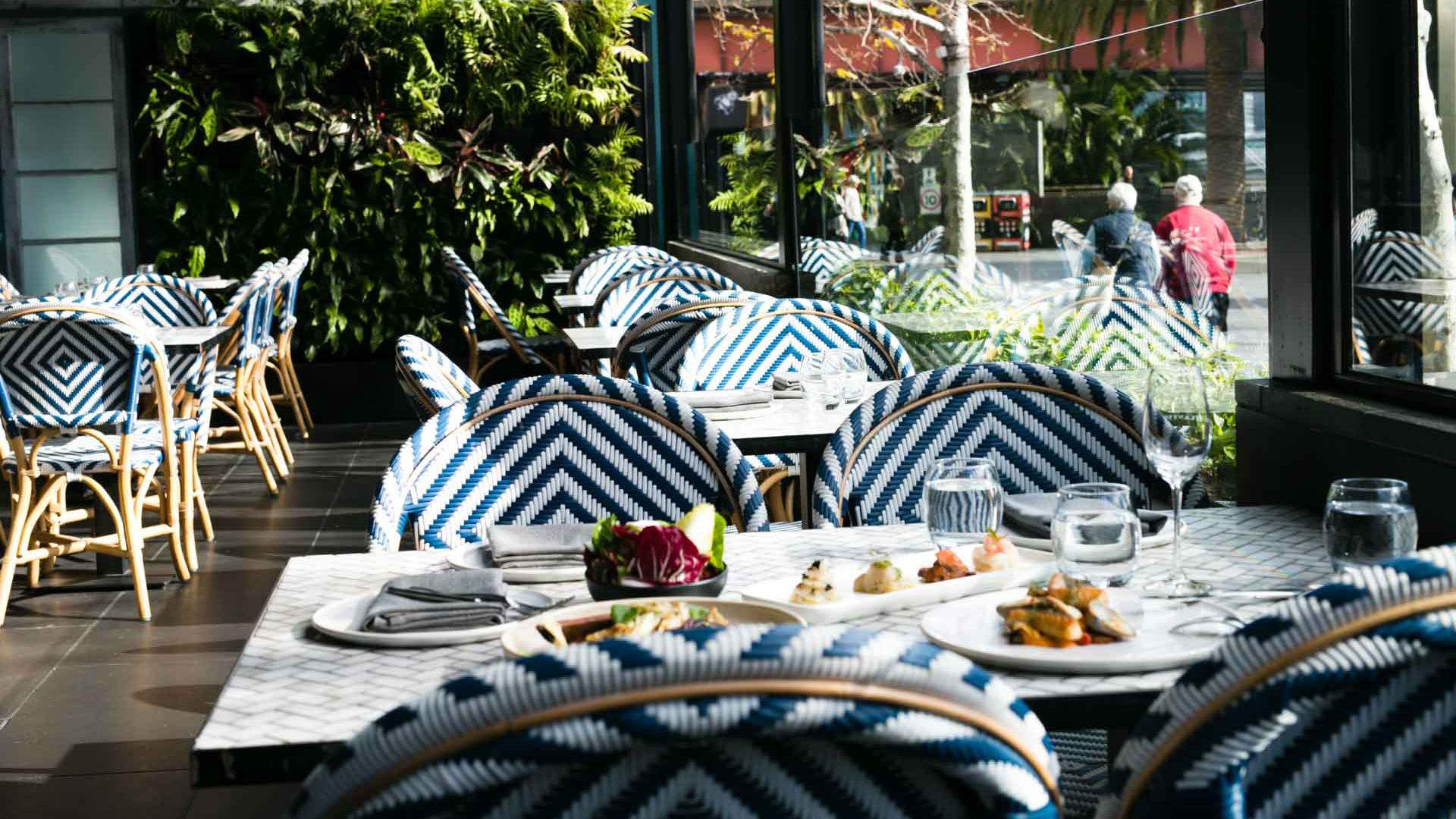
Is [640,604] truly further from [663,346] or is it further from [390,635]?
[663,346]

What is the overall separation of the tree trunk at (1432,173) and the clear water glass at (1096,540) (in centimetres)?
81

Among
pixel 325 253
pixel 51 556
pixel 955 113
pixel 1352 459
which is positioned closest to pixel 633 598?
pixel 1352 459

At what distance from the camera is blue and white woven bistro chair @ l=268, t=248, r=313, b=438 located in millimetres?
7570

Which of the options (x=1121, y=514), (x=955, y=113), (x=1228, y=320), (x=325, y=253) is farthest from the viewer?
(x=325, y=253)

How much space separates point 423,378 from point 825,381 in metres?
0.74

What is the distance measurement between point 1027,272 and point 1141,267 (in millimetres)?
728

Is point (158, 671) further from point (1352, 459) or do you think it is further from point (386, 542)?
point (1352, 459)

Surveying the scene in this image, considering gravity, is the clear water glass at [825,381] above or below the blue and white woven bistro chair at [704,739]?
above

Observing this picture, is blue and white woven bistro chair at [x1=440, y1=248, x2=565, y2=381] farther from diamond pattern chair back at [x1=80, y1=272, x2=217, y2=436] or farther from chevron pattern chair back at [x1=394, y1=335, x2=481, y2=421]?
chevron pattern chair back at [x1=394, y1=335, x2=481, y2=421]

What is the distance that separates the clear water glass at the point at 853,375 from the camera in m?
2.97

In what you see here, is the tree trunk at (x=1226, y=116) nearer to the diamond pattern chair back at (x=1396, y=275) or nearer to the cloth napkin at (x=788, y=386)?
the diamond pattern chair back at (x=1396, y=275)

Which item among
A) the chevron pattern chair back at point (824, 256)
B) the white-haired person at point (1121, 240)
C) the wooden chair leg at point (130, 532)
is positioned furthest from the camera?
the chevron pattern chair back at point (824, 256)

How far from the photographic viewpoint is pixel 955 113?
4.65m

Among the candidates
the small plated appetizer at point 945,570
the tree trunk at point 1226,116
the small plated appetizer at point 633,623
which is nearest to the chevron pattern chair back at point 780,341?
the tree trunk at point 1226,116
